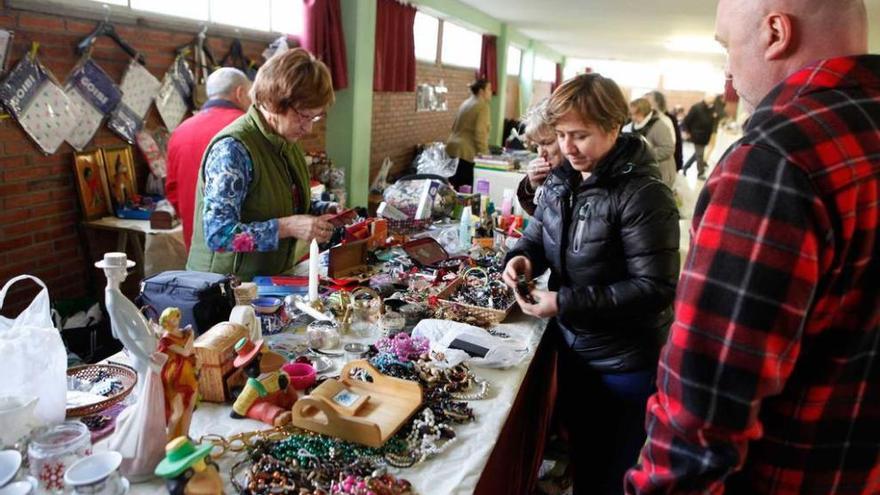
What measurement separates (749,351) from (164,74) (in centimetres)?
362

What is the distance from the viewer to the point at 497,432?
49.4 inches

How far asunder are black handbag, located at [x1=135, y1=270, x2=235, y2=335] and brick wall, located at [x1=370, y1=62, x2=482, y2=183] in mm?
4890

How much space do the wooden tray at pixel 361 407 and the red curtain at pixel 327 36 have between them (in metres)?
3.86

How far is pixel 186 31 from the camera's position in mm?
3627

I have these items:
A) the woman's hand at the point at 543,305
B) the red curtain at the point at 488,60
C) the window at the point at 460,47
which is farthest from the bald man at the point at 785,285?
the red curtain at the point at 488,60

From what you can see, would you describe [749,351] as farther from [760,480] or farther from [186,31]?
[186,31]

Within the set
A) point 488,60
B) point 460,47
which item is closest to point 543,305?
point 460,47

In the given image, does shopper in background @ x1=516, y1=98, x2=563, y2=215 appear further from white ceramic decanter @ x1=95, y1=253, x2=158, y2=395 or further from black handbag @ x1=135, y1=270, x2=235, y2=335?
white ceramic decanter @ x1=95, y1=253, x2=158, y2=395

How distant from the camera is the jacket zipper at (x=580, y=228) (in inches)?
62.6

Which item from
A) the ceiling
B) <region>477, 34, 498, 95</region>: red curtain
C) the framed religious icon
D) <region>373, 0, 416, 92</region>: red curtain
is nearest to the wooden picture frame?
the framed religious icon

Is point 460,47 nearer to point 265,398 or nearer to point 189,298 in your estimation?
point 189,298

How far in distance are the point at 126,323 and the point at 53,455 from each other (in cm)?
23

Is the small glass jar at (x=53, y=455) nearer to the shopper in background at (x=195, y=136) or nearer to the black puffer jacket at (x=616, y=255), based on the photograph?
the black puffer jacket at (x=616, y=255)

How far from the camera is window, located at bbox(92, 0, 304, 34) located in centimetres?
346
